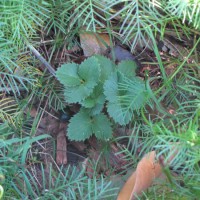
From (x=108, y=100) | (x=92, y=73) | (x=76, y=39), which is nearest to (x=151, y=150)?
(x=108, y=100)

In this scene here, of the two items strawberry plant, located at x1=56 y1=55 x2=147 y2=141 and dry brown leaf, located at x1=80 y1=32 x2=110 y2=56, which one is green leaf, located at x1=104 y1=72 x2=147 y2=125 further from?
dry brown leaf, located at x1=80 y1=32 x2=110 y2=56

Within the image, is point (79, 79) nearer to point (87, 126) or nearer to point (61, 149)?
point (87, 126)

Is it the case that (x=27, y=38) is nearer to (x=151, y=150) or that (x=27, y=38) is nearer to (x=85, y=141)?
(x=85, y=141)

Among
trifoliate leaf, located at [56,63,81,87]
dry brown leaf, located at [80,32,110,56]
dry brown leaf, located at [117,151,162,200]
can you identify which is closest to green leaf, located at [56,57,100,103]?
trifoliate leaf, located at [56,63,81,87]

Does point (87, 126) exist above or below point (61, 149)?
above

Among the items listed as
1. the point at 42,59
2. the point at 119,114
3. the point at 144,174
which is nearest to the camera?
the point at 144,174

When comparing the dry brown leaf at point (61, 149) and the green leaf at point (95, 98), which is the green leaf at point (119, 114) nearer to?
A: the green leaf at point (95, 98)

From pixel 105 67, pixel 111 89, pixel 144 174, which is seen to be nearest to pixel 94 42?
pixel 105 67
